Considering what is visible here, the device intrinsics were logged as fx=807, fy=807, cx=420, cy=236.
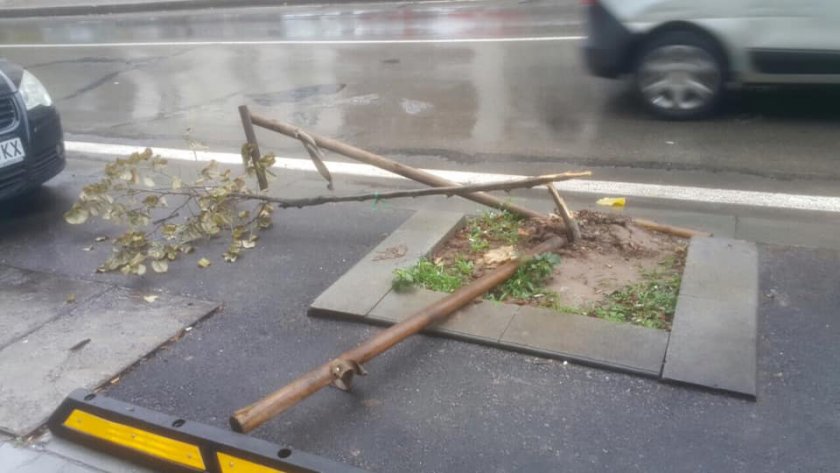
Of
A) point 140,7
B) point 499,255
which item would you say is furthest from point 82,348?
point 140,7

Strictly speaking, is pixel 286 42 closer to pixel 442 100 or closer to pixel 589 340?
pixel 442 100

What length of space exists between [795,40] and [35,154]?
241 inches

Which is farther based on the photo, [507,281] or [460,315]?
[507,281]

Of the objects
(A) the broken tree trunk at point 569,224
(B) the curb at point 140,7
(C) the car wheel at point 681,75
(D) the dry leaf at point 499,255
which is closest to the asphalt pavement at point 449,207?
(C) the car wheel at point 681,75

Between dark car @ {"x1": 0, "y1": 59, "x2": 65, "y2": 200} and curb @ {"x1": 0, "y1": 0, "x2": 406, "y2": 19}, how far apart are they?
12.0 metres

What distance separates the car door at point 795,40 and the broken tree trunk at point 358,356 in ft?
12.0

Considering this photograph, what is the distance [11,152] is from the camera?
18.6 feet

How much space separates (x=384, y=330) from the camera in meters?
4.04

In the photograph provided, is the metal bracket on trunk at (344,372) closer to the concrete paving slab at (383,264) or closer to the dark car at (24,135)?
the concrete paving slab at (383,264)

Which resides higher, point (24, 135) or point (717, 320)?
point (24, 135)

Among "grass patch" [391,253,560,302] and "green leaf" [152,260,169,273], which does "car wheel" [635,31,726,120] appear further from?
"green leaf" [152,260,169,273]

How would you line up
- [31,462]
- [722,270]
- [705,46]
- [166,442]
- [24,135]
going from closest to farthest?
[166,442]
[31,462]
[722,270]
[24,135]
[705,46]

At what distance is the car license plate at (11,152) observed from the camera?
5594 millimetres

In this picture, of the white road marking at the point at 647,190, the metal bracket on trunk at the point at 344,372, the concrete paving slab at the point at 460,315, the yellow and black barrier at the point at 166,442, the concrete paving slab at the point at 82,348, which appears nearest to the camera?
the yellow and black barrier at the point at 166,442
